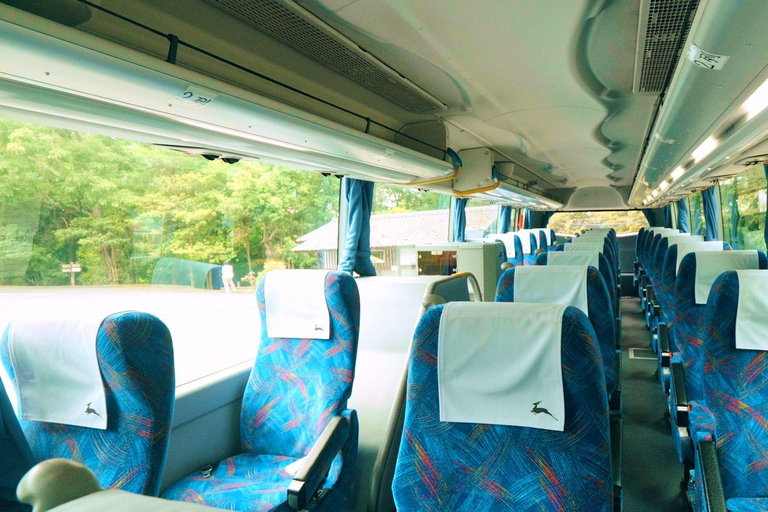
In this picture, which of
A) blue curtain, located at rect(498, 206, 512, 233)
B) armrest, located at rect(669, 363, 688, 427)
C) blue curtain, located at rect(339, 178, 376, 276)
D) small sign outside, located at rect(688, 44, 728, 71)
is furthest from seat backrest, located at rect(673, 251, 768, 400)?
blue curtain, located at rect(498, 206, 512, 233)

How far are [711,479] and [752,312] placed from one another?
736 millimetres

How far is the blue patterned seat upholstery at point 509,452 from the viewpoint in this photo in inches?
57.3

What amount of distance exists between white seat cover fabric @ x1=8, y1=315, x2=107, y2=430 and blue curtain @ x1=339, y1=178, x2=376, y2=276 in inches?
121

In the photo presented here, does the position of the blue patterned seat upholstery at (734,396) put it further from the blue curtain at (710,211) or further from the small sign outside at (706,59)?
the blue curtain at (710,211)

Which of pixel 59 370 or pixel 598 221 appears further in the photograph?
pixel 598 221

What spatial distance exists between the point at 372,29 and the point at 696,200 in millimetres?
12349

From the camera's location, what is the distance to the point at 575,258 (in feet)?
14.6

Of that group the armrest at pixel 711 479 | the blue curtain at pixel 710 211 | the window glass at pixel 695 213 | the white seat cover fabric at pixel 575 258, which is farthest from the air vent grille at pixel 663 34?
the window glass at pixel 695 213

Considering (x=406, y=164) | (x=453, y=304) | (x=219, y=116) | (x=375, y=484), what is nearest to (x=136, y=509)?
(x=453, y=304)

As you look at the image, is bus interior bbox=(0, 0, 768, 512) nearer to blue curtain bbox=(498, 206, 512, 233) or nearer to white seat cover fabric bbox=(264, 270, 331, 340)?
white seat cover fabric bbox=(264, 270, 331, 340)

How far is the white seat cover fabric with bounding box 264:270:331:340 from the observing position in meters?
2.48

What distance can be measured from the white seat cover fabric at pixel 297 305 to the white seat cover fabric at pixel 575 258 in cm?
275

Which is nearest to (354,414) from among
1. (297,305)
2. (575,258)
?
(297,305)

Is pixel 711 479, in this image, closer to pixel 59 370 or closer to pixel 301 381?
pixel 301 381
